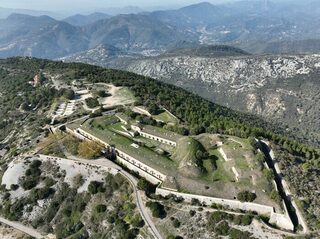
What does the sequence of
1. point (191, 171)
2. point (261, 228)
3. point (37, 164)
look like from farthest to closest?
point (37, 164) < point (191, 171) < point (261, 228)

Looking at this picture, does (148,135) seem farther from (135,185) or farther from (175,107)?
(175,107)

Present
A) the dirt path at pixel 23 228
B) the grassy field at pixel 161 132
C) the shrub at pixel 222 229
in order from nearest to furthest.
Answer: the shrub at pixel 222 229
the dirt path at pixel 23 228
the grassy field at pixel 161 132

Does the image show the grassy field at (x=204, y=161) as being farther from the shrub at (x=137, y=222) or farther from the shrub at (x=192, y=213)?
the shrub at (x=137, y=222)

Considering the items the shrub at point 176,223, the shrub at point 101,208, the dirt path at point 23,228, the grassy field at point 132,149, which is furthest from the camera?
the grassy field at point 132,149

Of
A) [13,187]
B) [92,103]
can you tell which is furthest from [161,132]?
[13,187]

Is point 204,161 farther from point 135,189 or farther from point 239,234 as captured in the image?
point 239,234

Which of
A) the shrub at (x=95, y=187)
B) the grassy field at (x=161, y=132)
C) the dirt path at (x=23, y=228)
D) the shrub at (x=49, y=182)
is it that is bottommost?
the dirt path at (x=23, y=228)

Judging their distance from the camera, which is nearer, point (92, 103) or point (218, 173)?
Result: point (218, 173)

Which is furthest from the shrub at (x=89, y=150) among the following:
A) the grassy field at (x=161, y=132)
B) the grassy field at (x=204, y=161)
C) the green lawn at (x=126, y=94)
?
the green lawn at (x=126, y=94)

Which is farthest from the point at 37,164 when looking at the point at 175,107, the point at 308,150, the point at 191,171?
the point at 308,150

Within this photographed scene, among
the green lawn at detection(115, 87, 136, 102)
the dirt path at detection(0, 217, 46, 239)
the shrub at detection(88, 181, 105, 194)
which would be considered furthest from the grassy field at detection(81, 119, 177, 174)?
the green lawn at detection(115, 87, 136, 102)

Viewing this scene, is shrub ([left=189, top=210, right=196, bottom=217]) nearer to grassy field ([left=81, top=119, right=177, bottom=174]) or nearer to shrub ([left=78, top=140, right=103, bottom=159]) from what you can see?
grassy field ([left=81, top=119, right=177, bottom=174])
